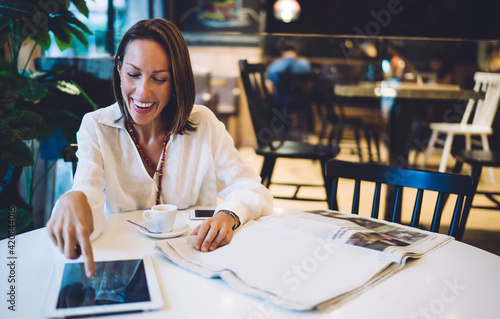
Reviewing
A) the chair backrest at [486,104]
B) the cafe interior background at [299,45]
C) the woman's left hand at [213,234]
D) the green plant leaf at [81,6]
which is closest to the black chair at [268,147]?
the cafe interior background at [299,45]

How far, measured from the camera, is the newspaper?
2.30 ft

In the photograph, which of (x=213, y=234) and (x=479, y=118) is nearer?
(x=213, y=234)

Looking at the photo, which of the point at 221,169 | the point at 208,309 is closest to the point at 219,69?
the point at 221,169

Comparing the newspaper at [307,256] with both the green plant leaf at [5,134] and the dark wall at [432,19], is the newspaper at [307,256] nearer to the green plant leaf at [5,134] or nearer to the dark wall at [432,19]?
the green plant leaf at [5,134]

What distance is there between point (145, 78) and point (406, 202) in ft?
10.2

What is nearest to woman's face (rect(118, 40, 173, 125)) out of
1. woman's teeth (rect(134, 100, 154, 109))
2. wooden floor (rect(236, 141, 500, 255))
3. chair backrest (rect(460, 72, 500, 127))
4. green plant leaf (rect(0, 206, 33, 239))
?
woman's teeth (rect(134, 100, 154, 109))

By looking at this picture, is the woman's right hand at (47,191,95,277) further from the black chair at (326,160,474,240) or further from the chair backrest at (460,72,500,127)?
the chair backrest at (460,72,500,127)

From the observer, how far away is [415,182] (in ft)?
3.86

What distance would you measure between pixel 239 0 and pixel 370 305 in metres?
6.39

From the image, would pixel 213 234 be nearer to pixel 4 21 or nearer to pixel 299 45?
pixel 4 21

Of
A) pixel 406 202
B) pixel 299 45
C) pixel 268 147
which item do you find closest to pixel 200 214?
pixel 268 147

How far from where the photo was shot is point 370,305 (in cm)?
69

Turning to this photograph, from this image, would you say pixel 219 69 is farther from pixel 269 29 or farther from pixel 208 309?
pixel 208 309

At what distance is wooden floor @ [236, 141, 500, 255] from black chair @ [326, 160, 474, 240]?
184 centimetres
